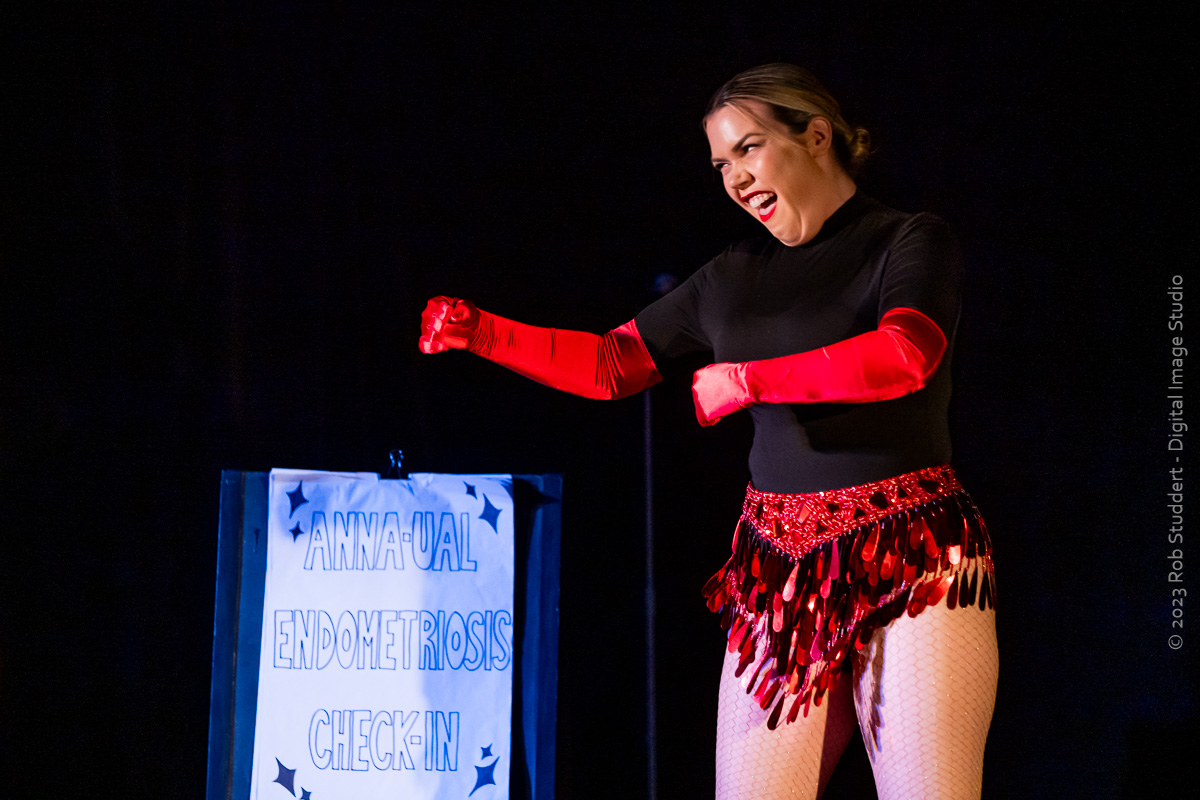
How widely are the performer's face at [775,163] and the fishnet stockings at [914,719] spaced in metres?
0.66

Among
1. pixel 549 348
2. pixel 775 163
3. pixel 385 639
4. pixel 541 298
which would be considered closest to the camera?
pixel 775 163

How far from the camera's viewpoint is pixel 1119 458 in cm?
204

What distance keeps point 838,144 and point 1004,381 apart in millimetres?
756

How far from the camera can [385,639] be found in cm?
189

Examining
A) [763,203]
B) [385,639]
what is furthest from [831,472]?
[385,639]

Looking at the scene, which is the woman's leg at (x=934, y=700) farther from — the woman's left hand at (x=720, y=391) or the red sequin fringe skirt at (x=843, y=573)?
the woman's left hand at (x=720, y=391)

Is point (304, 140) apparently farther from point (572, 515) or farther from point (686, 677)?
point (686, 677)

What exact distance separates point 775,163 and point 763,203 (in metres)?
0.07

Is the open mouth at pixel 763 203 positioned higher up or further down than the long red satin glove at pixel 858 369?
higher up

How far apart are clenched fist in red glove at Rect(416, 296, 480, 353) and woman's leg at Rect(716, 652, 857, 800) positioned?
70 centimetres

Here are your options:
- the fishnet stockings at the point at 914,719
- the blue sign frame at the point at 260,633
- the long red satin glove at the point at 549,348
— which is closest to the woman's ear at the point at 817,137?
the long red satin glove at the point at 549,348

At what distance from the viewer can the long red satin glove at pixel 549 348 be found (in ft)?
5.46

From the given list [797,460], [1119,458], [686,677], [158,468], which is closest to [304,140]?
[158,468]

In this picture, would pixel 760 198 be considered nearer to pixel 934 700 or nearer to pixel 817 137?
pixel 817 137
